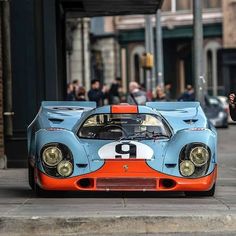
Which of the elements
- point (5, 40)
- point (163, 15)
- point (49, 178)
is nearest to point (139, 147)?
point (49, 178)

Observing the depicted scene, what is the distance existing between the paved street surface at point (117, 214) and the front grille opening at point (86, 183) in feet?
0.59

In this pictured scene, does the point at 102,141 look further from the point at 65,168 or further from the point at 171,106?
the point at 171,106

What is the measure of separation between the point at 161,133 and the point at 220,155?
308 inches

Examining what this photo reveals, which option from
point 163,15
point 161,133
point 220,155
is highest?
point 163,15

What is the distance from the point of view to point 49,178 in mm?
8891

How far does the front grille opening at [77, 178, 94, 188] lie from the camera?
888 cm

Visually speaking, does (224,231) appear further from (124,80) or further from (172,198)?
(124,80)

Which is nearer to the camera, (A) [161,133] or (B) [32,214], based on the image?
(B) [32,214]

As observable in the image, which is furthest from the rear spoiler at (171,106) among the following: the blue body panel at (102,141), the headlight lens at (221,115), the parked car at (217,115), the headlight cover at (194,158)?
the headlight lens at (221,115)

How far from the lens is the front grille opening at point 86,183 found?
8.88m

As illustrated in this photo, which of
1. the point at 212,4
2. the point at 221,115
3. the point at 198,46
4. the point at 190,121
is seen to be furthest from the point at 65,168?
the point at 212,4

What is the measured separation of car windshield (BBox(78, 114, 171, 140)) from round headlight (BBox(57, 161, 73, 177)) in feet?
1.33

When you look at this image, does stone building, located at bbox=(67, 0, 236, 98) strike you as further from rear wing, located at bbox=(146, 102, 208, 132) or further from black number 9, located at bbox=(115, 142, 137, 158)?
black number 9, located at bbox=(115, 142, 137, 158)

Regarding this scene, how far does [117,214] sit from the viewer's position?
7.86 meters
